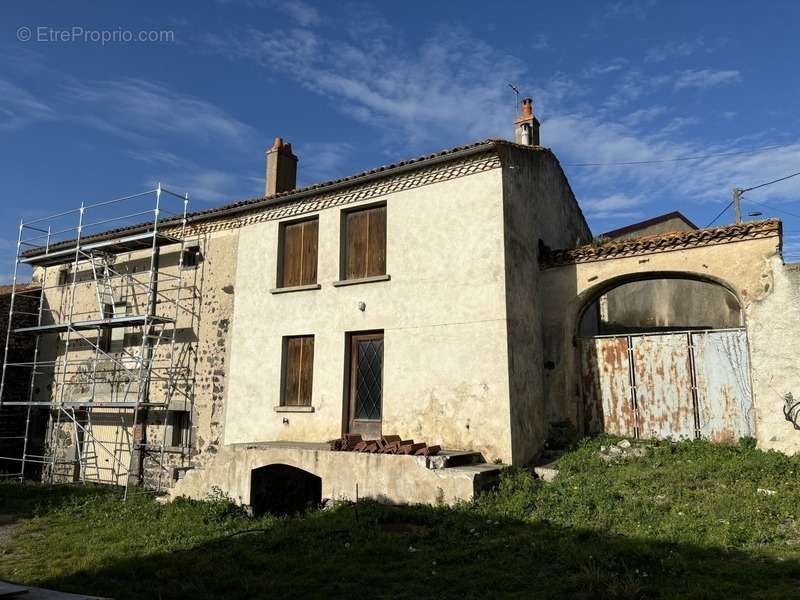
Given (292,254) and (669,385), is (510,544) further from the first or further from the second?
(292,254)

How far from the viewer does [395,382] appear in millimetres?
11227

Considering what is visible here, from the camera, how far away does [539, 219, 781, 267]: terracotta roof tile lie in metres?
9.89

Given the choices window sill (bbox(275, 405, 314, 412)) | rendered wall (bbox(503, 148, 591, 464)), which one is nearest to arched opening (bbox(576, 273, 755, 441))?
rendered wall (bbox(503, 148, 591, 464))

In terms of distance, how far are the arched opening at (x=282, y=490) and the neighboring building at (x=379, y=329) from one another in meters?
0.04

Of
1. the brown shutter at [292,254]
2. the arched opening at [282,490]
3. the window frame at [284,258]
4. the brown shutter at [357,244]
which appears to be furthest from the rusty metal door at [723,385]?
the brown shutter at [292,254]

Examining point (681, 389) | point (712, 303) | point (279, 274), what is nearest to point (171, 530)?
point (279, 274)

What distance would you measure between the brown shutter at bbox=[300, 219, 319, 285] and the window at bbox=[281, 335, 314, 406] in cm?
134

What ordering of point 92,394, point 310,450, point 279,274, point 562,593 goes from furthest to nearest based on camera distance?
point 92,394 → point 279,274 → point 310,450 → point 562,593

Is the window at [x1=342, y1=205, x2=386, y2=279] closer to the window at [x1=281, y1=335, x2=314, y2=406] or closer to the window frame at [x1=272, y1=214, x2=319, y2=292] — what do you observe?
the window frame at [x1=272, y1=214, x2=319, y2=292]

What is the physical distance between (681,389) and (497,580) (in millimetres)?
6424

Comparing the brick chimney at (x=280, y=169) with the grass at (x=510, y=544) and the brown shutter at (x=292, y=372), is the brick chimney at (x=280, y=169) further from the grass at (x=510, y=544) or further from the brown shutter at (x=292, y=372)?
the grass at (x=510, y=544)

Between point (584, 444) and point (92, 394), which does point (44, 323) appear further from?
point (584, 444)

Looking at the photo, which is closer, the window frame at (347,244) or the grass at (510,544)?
the grass at (510,544)

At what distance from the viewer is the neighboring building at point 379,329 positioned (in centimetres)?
1009
